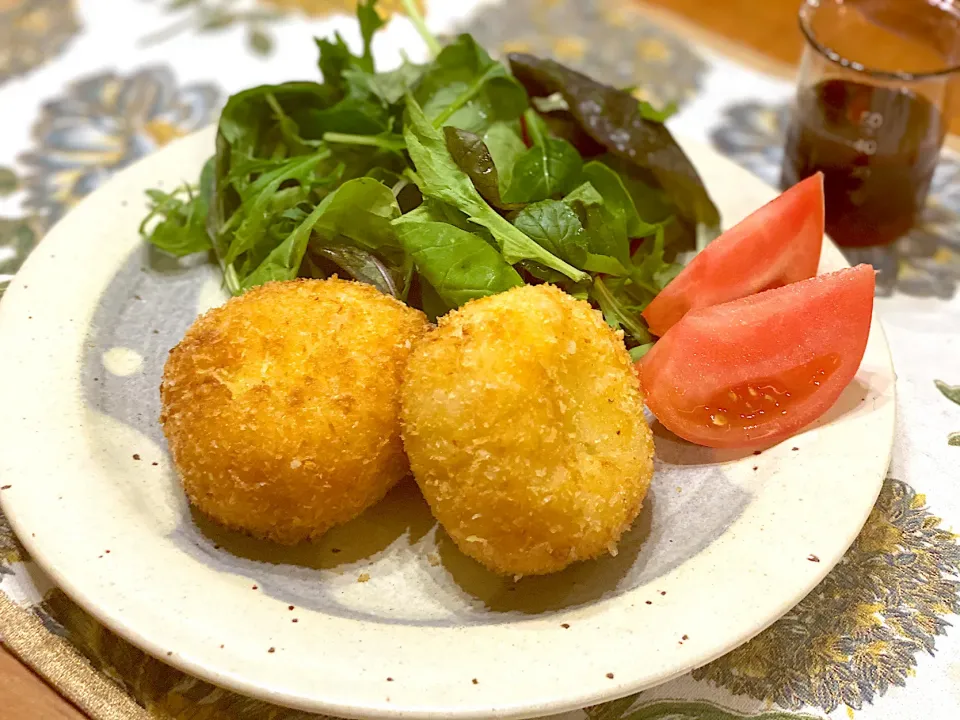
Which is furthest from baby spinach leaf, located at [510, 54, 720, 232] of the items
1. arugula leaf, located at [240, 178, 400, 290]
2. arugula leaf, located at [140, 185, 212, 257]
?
arugula leaf, located at [140, 185, 212, 257]

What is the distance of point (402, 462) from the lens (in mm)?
1535

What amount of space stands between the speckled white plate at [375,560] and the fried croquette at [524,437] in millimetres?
107

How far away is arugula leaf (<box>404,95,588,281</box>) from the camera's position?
1746 millimetres

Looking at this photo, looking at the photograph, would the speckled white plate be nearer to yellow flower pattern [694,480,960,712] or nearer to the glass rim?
yellow flower pattern [694,480,960,712]

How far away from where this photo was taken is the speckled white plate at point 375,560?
117 centimetres

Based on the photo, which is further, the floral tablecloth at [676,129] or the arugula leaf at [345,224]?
the arugula leaf at [345,224]

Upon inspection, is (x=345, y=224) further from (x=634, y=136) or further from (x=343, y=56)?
(x=634, y=136)

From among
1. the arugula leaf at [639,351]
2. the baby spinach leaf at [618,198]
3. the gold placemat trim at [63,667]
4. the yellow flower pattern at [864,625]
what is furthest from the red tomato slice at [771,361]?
the gold placemat trim at [63,667]

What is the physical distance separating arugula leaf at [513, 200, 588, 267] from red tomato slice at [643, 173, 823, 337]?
0.22m

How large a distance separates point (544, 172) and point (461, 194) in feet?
0.86

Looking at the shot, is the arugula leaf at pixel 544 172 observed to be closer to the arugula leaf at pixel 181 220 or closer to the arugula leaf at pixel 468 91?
the arugula leaf at pixel 468 91

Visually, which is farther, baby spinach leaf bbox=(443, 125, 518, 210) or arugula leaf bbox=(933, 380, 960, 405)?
arugula leaf bbox=(933, 380, 960, 405)

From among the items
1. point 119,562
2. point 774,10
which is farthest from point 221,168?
point 774,10

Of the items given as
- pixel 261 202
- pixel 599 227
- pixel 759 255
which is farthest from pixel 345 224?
pixel 759 255
